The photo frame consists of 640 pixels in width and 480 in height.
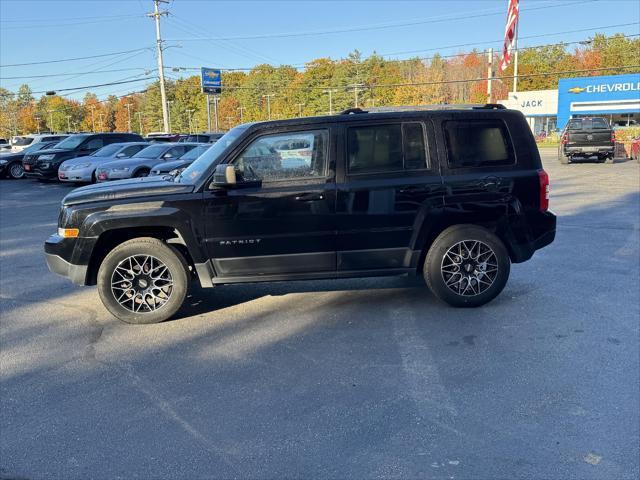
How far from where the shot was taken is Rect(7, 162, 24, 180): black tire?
23.3m

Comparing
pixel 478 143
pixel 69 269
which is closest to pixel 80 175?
pixel 69 269

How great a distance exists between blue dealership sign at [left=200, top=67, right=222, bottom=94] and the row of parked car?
41.4 meters

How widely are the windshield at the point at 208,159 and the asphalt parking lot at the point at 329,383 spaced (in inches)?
54.7

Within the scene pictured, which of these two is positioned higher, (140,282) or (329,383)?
(140,282)

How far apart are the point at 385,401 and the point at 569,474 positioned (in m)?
1.20

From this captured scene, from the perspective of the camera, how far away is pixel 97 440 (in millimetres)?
3295

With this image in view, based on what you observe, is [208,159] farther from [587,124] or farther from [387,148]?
[587,124]

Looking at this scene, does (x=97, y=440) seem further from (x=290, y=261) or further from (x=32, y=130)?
(x=32, y=130)

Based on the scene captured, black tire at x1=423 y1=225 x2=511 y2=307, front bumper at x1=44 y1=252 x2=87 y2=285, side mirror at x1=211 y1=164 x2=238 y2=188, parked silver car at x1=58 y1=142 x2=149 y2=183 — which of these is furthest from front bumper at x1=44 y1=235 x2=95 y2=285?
parked silver car at x1=58 y1=142 x2=149 y2=183

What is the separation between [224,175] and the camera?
4.99 meters

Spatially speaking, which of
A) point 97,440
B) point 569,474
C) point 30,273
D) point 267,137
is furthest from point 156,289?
point 569,474

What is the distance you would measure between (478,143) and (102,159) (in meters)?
15.6

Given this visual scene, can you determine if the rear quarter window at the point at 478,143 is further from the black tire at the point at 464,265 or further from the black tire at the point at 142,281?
the black tire at the point at 142,281

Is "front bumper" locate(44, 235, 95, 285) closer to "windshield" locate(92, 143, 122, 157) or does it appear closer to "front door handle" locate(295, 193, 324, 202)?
"front door handle" locate(295, 193, 324, 202)
